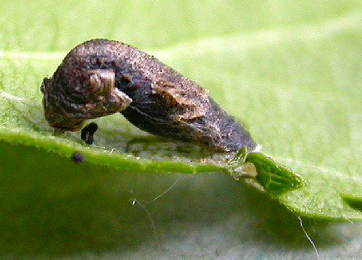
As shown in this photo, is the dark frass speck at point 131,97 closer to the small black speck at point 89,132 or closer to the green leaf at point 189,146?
the small black speck at point 89,132

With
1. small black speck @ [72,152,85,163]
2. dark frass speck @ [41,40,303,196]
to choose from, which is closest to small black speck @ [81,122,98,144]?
dark frass speck @ [41,40,303,196]

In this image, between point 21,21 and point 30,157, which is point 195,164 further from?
point 21,21

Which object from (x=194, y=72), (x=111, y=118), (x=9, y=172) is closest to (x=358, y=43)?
(x=194, y=72)

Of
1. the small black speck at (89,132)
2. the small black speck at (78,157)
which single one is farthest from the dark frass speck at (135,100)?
the small black speck at (78,157)

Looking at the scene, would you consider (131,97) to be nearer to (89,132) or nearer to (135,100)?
(135,100)

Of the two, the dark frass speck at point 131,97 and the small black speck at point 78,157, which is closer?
the small black speck at point 78,157

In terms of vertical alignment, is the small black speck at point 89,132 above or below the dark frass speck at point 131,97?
below

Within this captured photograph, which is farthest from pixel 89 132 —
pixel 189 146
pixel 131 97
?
pixel 189 146

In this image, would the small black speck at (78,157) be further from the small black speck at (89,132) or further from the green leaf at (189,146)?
the small black speck at (89,132)
